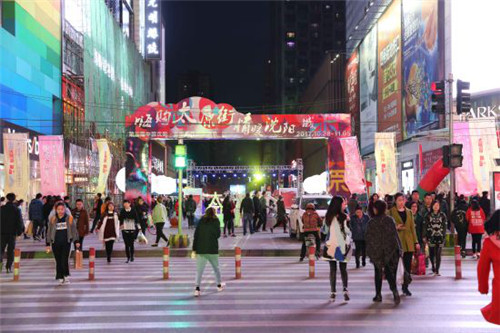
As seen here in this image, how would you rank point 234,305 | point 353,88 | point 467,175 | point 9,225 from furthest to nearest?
point 353,88, point 467,175, point 9,225, point 234,305

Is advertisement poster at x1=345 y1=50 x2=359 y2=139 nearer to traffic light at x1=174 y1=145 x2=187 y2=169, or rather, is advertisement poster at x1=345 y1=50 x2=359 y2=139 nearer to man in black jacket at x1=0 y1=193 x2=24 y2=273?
traffic light at x1=174 y1=145 x2=187 y2=169

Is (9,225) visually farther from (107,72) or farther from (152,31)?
(152,31)

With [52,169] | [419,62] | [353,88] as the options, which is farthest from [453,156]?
[353,88]

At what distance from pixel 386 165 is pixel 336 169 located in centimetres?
303

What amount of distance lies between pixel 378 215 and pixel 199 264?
3288 millimetres

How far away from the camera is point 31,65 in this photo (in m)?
36.8

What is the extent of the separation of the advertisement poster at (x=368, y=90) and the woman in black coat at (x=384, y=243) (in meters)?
46.2

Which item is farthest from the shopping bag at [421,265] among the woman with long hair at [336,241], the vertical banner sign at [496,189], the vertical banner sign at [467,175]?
the vertical banner sign at [467,175]

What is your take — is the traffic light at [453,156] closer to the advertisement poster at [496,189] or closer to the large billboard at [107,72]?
the advertisement poster at [496,189]

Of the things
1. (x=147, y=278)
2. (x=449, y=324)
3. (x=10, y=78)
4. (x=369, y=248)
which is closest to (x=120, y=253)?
(x=147, y=278)

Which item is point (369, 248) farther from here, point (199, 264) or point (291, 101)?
point (291, 101)

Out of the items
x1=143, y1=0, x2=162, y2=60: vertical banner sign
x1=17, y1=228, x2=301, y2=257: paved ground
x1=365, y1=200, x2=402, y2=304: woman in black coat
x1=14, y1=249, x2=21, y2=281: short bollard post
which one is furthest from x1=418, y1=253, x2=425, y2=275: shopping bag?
x1=143, y1=0, x2=162, y2=60: vertical banner sign

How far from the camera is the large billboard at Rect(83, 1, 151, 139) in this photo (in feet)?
160

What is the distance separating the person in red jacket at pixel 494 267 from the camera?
21.1ft
